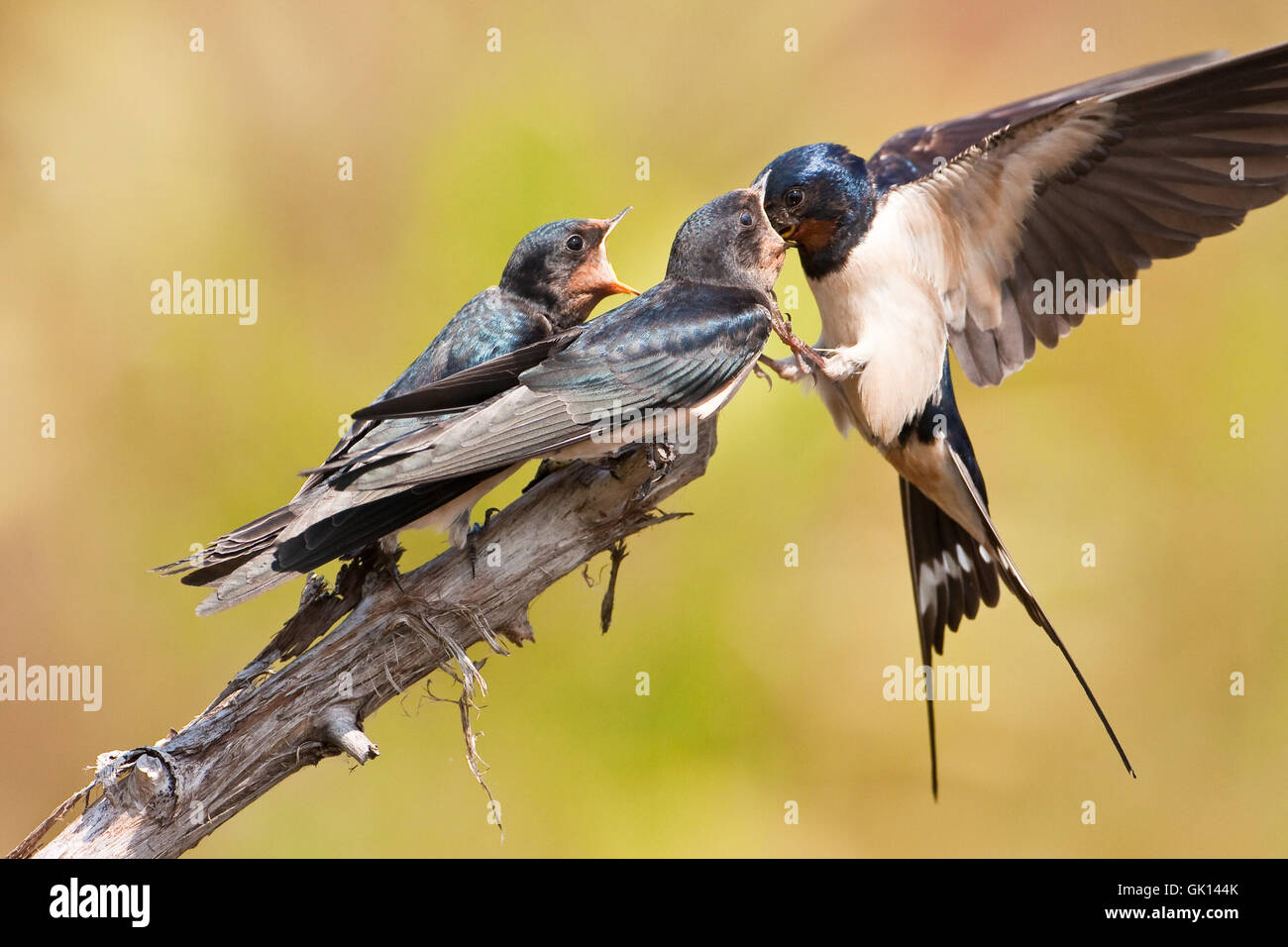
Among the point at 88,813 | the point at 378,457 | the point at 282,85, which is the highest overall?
the point at 282,85

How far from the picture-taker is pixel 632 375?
2.06 m

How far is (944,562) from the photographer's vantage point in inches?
115

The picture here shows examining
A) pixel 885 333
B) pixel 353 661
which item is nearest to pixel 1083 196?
pixel 885 333

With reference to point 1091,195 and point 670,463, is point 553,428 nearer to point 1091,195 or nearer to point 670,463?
point 670,463

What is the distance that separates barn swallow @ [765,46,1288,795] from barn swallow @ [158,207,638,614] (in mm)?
445

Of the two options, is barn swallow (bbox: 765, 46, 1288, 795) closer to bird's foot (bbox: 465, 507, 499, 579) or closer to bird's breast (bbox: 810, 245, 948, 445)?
bird's breast (bbox: 810, 245, 948, 445)

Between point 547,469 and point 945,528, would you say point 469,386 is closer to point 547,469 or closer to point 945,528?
point 547,469

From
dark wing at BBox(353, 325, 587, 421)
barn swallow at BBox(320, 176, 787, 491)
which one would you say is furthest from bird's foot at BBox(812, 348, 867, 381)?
dark wing at BBox(353, 325, 587, 421)

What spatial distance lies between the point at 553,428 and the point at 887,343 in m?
0.86

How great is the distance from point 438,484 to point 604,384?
34cm

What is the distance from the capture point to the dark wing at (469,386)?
6.12 ft

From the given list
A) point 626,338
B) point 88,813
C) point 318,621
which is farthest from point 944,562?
point 88,813

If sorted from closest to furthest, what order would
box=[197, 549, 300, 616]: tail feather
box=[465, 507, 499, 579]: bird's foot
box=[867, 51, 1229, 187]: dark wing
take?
box=[197, 549, 300, 616]: tail feather, box=[465, 507, 499, 579]: bird's foot, box=[867, 51, 1229, 187]: dark wing

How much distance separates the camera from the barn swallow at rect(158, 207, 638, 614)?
1845mm
